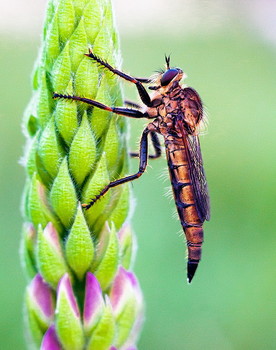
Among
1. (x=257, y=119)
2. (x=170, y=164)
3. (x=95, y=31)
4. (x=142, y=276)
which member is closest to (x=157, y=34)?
(x=257, y=119)

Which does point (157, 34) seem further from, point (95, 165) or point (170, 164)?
point (95, 165)

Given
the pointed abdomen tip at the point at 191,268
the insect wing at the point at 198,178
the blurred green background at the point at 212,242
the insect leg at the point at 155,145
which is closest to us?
the pointed abdomen tip at the point at 191,268

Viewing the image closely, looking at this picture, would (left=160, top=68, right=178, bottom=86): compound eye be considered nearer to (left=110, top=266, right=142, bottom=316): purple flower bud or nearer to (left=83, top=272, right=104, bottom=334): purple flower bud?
(left=110, top=266, right=142, bottom=316): purple flower bud

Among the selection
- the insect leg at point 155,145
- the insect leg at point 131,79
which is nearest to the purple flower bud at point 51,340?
the insect leg at point 131,79

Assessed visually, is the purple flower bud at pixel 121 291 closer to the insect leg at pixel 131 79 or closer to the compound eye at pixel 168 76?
the insect leg at pixel 131 79

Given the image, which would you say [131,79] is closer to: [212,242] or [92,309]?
[92,309]

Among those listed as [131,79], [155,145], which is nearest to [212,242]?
[155,145]
